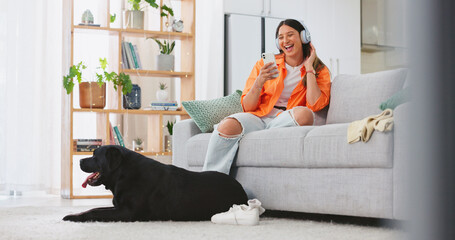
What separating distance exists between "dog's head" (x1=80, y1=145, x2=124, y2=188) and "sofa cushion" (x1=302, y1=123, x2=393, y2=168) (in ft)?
2.45

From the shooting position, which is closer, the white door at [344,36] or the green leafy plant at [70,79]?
the green leafy plant at [70,79]

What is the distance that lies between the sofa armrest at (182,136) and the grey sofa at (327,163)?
0.14 m

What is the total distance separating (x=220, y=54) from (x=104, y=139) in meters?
1.28

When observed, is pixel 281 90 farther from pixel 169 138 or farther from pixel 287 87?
pixel 169 138

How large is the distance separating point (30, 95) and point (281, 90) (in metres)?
2.36

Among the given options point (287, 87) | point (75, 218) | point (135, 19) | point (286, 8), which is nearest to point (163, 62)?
point (135, 19)

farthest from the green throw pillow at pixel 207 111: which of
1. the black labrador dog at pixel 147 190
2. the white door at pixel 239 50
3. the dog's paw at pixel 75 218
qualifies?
the white door at pixel 239 50

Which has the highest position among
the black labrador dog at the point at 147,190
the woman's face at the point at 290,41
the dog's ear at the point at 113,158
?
the woman's face at the point at 290,41

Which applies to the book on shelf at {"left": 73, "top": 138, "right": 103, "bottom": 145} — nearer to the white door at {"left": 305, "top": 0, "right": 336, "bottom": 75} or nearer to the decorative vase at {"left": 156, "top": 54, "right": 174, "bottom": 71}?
the decorative vase at {"left": 156, "top": 54, "right": 174, "bottom": 71}

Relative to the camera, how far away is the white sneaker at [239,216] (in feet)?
6.97

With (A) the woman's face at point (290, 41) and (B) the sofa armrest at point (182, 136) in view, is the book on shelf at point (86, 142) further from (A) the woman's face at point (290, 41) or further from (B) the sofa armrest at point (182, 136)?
(A) the woman's face at point (290, 41)

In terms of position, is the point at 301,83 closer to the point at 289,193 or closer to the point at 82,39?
the point at 289,193

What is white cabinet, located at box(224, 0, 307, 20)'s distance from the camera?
5.04 m

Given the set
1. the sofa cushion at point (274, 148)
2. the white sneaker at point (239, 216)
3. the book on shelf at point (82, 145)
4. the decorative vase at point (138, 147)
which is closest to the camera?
the white sneaker at point (239, 216)
